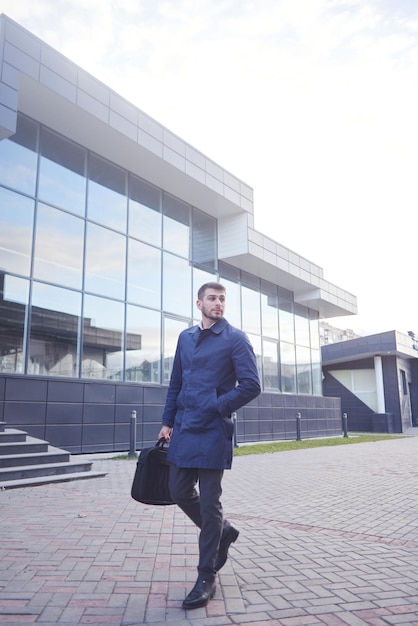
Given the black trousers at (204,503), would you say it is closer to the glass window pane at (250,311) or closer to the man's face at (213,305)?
the man's face at (213,305)

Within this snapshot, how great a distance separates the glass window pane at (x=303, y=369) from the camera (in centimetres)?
2322

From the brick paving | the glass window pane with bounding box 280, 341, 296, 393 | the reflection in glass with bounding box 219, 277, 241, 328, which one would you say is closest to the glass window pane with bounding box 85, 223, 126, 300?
the reflection in glass with bounding box 219, 277, 241, 328

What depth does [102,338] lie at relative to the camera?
1345 cm

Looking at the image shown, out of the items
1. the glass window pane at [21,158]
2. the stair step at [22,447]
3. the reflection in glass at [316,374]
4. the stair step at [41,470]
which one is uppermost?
the glass window pane at [21,158]

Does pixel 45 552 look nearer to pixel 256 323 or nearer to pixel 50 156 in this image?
pixel 50 156

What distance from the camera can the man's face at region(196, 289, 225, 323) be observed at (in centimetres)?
329

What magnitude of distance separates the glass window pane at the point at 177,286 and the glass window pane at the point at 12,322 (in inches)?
201

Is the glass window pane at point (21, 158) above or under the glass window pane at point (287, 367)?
above

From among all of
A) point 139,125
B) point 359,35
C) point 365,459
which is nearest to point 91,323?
point 139,125

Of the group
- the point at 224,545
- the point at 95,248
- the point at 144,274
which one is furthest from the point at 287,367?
the point at 224,545

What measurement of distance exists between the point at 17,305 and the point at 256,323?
1132 centimetres

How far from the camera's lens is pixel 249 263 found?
1972cm

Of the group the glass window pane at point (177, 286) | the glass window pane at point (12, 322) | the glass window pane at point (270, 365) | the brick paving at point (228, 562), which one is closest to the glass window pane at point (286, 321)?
the glass window pane at point (270, 365)

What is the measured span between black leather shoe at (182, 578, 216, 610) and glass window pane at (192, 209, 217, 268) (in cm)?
1514
